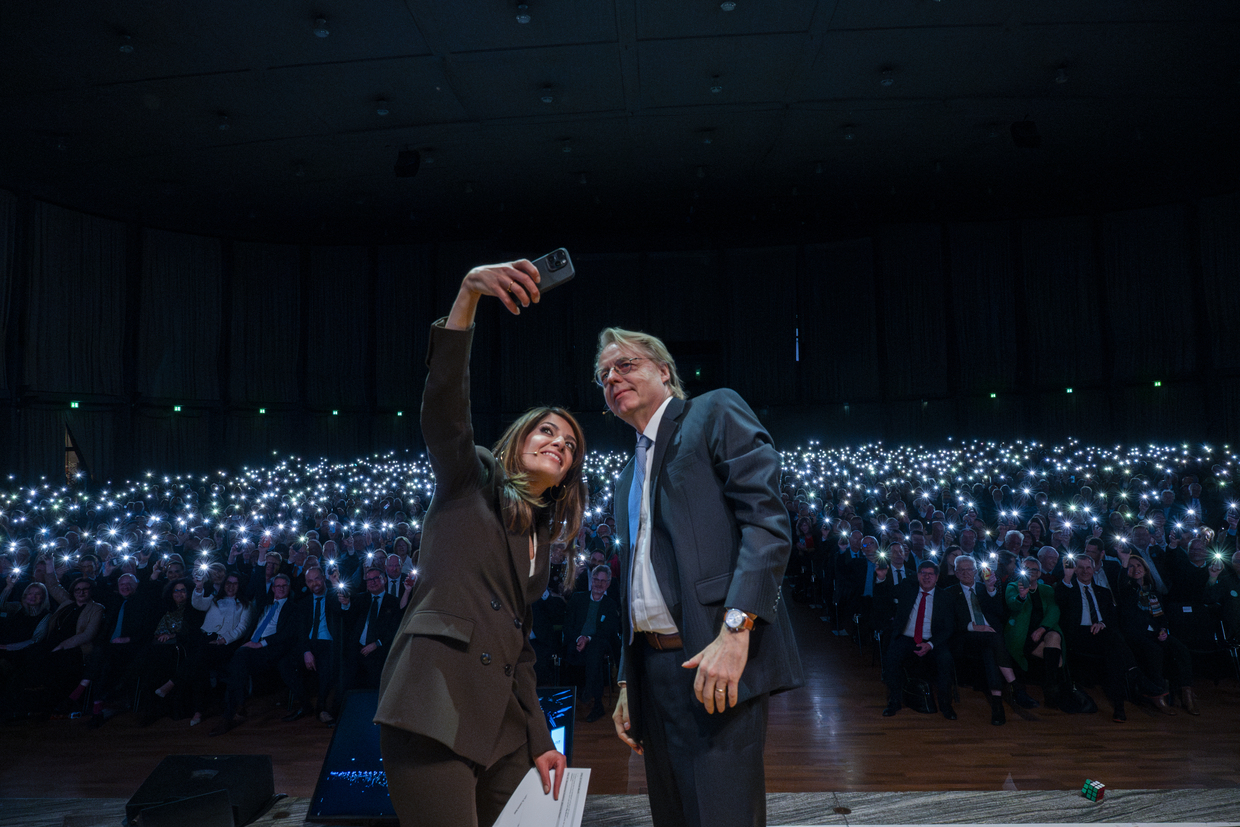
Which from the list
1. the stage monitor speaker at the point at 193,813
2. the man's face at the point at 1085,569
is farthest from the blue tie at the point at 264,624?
the man's face at the point at 1085,569

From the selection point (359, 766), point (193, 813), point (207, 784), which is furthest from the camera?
point (359, 766)

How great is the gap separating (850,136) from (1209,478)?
7578mm

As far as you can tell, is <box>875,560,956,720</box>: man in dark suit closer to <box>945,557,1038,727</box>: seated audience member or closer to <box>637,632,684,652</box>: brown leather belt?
<box>945,557,1038,727</box>: seated audience member

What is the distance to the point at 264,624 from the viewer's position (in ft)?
18.8

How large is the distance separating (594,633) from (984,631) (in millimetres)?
2757

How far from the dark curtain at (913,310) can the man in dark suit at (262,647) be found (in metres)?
15.6

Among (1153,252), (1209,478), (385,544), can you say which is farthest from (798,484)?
(1153,252)

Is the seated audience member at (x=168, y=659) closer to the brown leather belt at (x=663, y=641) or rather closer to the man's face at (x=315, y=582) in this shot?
the man's face at (x=315, y=582)

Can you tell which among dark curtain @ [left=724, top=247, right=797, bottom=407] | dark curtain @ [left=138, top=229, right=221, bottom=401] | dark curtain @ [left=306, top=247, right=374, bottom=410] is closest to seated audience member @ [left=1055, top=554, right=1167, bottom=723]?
dark curtain @ [left=724, top=247, right=797, bottom=407]

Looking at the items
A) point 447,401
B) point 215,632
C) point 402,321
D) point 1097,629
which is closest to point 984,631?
point 1097,629

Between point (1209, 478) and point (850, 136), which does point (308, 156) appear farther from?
point (1209, 478)

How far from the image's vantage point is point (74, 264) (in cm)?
1492

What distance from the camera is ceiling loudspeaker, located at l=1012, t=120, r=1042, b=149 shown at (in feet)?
41.5

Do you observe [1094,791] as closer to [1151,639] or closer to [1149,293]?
[1151,639]
